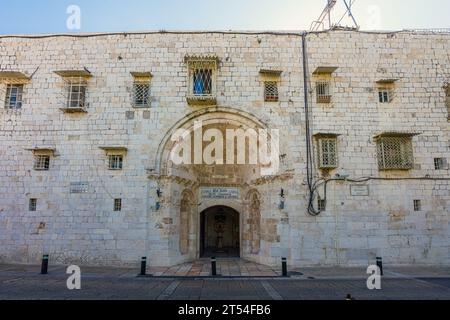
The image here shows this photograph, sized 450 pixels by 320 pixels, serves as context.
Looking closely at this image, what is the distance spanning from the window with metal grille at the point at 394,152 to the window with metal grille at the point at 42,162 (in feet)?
45.2

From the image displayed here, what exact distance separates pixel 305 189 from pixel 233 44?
7.01 metres

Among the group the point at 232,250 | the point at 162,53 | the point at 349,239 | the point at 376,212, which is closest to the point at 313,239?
the point at 349,239

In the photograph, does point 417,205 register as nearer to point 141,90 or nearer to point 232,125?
point 232,125

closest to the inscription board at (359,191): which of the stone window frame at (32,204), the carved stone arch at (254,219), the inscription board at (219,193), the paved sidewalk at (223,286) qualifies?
the paved sidewalk at (223,286)

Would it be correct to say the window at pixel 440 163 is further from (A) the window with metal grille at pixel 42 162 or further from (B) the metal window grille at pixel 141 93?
(A) the window with metal grille at pixel 42 162

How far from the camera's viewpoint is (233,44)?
43.8ft

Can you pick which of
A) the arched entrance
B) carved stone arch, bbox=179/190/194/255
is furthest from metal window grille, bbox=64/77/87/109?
the arched entrance

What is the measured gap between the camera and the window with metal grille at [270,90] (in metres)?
13.0

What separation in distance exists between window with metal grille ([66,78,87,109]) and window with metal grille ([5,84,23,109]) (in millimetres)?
2183

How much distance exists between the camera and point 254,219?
13.9 metres

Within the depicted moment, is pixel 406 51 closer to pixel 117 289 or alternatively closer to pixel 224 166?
pixel 224 166

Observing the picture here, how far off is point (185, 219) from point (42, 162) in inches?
255

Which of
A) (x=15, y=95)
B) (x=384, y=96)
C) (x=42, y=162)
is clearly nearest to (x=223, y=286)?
(x=42, y=162)

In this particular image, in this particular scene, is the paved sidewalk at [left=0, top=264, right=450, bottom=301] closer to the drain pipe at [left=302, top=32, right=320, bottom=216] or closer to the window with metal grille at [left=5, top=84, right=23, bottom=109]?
the drain pipe at [left=302, top=32, right=320, bottom=216]
